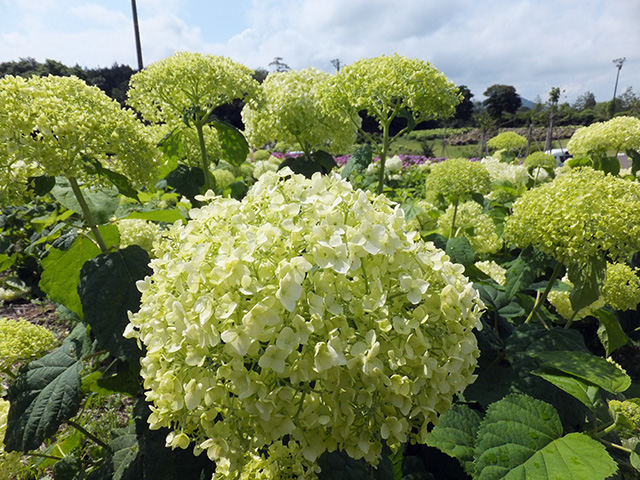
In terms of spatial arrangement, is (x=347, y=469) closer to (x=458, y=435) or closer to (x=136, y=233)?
(x=458, y=435)

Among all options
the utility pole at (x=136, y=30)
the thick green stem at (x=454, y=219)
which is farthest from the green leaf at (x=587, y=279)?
the utility pole at (x=136, y=30)

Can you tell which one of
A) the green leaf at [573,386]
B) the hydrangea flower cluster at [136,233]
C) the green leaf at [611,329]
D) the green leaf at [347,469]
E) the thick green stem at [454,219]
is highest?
the hydrangea flower cluster at [136,233]

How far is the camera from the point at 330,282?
1.02 m

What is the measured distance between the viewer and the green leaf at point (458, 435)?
1.45 meters

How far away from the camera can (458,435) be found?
1.55 metres

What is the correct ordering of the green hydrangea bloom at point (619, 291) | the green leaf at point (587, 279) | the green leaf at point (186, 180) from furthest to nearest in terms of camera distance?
the green leaf at point (186, 180) < the green hydrangea bloom at point (619, 291) < the green leaf at point (587, 279)

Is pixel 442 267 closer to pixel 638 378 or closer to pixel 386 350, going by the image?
pixel 386 350

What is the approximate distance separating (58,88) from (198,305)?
1.49 metres

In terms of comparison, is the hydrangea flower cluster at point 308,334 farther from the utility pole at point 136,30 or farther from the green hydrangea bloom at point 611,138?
the utility pole at point 136,30

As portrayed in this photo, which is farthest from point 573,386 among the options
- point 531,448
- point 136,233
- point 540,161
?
point 540,161

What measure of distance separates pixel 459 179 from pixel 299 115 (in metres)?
1.39

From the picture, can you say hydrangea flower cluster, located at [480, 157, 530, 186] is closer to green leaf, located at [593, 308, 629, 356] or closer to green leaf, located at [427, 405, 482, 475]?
green leaf, located at [593, 308, 629, 356]

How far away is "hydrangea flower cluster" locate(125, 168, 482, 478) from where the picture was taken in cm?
94

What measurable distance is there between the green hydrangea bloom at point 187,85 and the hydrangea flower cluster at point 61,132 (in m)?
0.63
